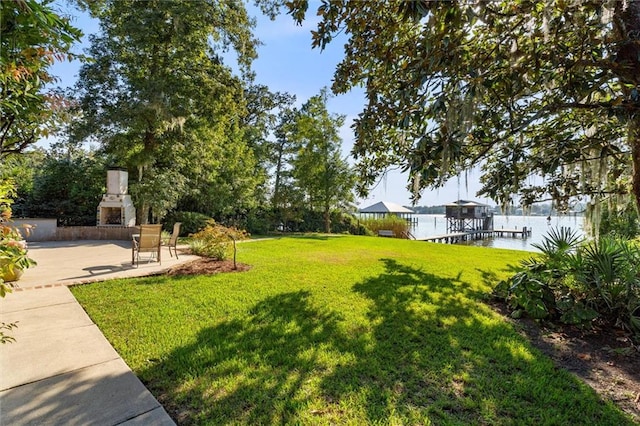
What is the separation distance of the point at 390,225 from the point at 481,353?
20.0 metres

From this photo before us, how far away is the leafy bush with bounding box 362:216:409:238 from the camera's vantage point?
22.5 metres

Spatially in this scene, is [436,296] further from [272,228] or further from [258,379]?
[272,228]

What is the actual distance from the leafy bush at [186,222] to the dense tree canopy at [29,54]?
11489 mm

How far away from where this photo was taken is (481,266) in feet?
25.5

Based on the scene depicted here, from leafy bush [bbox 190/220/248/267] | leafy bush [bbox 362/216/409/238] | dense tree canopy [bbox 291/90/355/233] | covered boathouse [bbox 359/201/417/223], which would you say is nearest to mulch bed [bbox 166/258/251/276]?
leafy bush [bbox 190/220/248/267]

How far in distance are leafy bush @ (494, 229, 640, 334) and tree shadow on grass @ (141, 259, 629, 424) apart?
2.71 ft

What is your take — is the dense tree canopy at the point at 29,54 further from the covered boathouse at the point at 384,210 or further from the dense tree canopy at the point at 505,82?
the covered boathouse at the point at 384,210

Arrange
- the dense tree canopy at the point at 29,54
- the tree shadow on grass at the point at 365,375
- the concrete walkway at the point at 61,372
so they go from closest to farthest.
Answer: the dense tree canopy at the point at 29,54 → the concrete walkway at the point at 61,372 → the tree shadow on grass at the point at 365,375

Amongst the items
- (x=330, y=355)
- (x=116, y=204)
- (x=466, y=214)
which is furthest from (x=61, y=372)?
(x=466, y=214)

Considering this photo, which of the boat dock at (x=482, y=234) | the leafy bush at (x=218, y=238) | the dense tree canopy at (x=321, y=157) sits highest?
A: the dense tree canopy at (x=321, y=157)

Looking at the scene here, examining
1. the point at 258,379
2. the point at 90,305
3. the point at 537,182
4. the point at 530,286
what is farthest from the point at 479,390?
the point at 90,305

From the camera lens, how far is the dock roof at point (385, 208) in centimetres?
2694

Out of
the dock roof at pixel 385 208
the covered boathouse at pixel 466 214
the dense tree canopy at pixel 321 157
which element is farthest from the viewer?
the covered boathouse at pixel 466 214

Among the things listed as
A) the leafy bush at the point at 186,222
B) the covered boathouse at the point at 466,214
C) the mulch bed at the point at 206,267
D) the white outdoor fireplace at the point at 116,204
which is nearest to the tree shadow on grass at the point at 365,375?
the mulch bed at the point at 206,267
